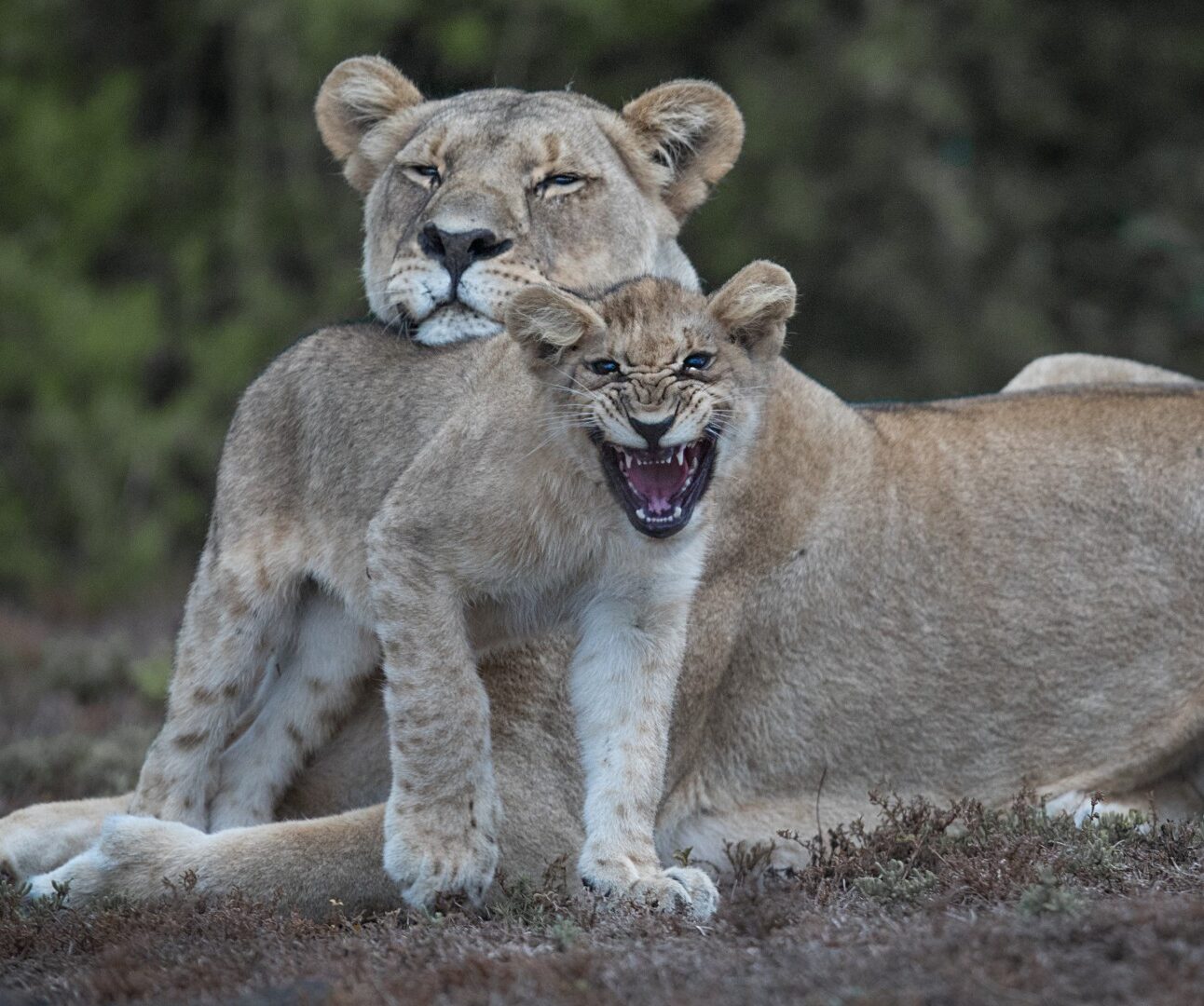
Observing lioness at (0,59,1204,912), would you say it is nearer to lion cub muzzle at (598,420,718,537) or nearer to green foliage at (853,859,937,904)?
green foliage at (853,859,937,904)

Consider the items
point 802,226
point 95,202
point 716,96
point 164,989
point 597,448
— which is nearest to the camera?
point 164,989

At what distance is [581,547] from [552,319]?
1.91 ft

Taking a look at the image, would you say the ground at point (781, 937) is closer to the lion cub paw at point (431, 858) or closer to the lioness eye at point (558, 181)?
the lion cub paw at point (431, 858)

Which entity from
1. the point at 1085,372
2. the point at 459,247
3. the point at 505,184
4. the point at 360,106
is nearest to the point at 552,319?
the point at 459,247

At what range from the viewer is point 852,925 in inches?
171

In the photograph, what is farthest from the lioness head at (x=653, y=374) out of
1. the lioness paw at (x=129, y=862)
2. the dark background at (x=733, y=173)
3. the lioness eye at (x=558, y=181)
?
the dark background at (x=733, y=173)

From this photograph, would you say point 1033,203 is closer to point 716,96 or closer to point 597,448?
point 716,96

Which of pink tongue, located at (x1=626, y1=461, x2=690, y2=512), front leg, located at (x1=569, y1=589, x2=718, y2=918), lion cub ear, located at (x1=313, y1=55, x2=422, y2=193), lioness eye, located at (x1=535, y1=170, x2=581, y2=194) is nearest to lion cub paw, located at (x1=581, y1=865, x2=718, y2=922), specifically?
front leg, located at (x1=569, y1=589, x2=718, y2=918)

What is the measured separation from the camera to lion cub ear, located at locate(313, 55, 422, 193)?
6.52m

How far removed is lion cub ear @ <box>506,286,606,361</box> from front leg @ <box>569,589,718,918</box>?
722mm

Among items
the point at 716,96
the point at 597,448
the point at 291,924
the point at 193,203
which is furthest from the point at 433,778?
the point at 193,203

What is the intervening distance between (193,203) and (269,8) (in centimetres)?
199

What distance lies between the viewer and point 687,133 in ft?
20.6

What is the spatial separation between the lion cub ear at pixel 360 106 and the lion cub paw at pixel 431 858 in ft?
8.43
